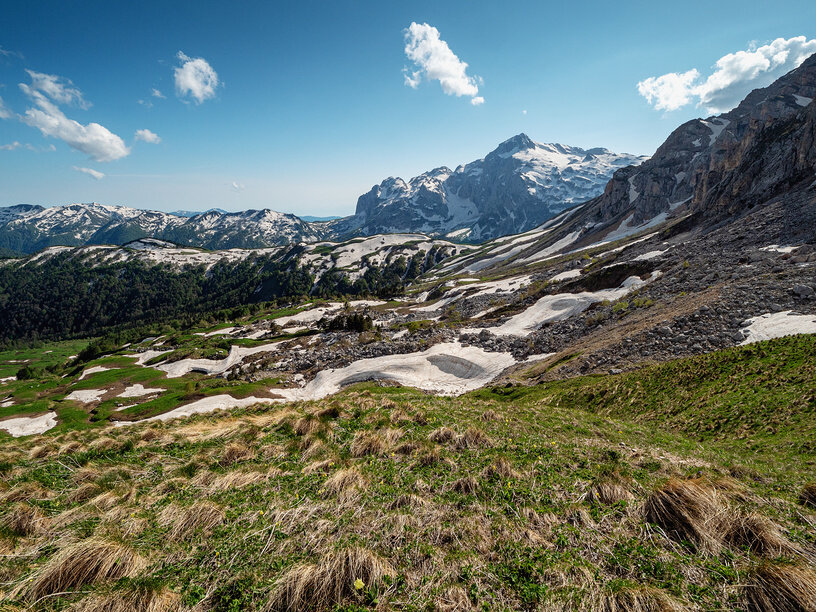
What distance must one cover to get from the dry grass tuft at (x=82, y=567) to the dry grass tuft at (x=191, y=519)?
1172 mm

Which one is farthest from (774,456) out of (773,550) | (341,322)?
(341,322)

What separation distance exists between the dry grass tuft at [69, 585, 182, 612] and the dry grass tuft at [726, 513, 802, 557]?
10.1 m

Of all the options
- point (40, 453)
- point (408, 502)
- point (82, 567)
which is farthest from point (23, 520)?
point (408, 502)

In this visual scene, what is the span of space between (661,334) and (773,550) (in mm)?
Answer: 28573

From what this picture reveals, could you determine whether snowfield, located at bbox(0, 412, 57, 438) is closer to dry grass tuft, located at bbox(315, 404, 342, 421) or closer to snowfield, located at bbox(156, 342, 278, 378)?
snowfield, located at bbox(156, 342, 278, 378)

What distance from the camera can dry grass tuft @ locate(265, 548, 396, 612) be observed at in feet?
17.7

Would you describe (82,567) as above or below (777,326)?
above

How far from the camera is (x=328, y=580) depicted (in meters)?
5.62

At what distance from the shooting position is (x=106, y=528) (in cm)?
724

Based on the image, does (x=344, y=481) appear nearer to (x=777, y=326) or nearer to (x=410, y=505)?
(x=410, y=505)

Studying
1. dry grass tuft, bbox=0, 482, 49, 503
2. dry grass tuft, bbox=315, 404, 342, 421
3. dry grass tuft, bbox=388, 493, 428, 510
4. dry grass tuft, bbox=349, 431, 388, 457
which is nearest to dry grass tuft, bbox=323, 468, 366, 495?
dry grass tuft, bbox=388, 493, 428, 510

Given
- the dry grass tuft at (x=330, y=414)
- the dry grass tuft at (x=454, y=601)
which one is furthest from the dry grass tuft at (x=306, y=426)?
the dry grass tuft at (x=454, y=601)

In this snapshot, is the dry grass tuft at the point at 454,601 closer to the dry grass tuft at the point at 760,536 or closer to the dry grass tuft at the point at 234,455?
the dry grass tuft at the point at 760,536

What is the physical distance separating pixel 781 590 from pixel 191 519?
10832 mm
